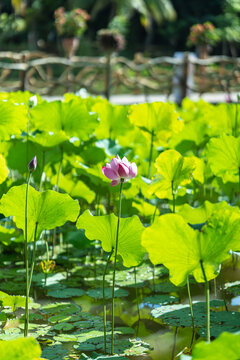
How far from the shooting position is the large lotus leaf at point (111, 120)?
6.78 feet

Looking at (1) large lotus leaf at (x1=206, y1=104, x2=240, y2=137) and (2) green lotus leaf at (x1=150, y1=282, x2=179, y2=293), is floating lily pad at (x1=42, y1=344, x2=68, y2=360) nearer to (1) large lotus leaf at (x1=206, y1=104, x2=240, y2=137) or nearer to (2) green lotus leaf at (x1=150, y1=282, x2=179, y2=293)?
(2) green lotus leaf at (x1=150, y1=282, x2=179, y2=293)

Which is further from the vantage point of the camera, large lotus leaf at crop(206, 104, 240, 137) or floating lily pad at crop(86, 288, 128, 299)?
large lotus leaf at crop(206, 104, 240, 137)

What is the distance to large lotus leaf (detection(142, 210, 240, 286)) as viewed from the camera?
0.98 metres

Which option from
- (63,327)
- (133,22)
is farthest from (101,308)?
(133,22)

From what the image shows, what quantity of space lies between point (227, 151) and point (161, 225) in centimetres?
61

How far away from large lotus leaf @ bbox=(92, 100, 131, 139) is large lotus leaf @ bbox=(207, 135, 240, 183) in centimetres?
58

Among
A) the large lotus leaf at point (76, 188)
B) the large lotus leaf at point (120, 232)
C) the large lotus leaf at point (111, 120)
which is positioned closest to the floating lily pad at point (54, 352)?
the large lotus leaf at point (120, 232)

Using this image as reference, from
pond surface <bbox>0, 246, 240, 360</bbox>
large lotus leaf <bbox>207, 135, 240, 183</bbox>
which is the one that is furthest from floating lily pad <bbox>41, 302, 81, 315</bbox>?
large lotus leaf <bbox>207, 135, 240, 183</bbox>

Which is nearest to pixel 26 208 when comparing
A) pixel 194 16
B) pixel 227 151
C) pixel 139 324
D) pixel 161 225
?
pixel 161 225

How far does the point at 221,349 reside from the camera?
71 centimetres

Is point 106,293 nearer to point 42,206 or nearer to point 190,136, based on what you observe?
point 42,206

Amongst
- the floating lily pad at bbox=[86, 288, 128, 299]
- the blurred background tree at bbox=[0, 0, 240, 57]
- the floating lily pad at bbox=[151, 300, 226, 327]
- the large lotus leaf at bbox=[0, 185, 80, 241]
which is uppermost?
the blurred background tree at bbox=[0, 0, 240, 57]

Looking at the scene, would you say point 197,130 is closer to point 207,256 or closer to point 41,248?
point 41,248

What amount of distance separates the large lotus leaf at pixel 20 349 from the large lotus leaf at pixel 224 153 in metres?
0.89
